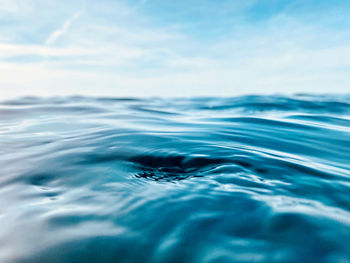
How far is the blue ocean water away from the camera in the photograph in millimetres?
1501

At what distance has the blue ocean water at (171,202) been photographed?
1.50 m

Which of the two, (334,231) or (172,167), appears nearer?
(334,231)

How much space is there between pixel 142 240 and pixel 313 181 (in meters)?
1.67

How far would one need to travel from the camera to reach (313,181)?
8.03 ft

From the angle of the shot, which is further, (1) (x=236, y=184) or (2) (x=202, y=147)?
(2) (x=202, y=147)

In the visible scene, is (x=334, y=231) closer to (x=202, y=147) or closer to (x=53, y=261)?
(x=53, y=261)

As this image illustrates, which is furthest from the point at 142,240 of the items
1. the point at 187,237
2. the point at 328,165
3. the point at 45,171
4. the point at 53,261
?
the point at 328,165

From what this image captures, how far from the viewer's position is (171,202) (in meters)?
1.98

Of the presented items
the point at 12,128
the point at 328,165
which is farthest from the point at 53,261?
the point at 12,128

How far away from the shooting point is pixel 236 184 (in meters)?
2.26

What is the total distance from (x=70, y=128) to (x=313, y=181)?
3.89m

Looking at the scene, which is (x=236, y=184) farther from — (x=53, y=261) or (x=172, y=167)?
(x=53, y=261)

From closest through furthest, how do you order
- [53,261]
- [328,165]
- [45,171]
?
[53,261]
[45,171]
[328,165]

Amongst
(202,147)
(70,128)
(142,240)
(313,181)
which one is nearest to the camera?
(142,240)
